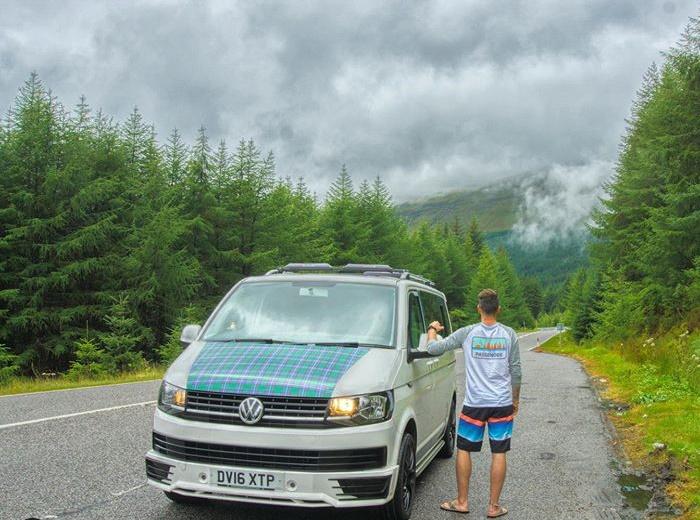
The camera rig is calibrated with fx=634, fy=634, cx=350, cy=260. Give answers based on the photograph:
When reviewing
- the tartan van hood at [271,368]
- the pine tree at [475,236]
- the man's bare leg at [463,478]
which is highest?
the pine tree at [475,236]

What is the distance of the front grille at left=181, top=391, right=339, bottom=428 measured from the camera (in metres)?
4.52

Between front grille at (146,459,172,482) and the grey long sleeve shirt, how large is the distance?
236 centimetres

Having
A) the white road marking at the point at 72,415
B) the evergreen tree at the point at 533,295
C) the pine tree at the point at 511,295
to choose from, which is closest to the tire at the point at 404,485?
the white road marking at the point at 72,415

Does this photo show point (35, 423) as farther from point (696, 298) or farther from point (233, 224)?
point (233, 224)

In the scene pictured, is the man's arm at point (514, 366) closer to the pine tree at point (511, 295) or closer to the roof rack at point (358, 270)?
the roof rack at point (358, 270)

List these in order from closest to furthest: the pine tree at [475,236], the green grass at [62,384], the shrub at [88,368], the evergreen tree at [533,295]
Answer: the green grass at [62,384]
the shrub at [88,368]
the pine tree at [475,236]
the evergreen tree at [533,295]

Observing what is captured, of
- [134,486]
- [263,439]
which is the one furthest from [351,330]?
[134,486]

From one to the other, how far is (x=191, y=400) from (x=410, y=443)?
72.0 inches

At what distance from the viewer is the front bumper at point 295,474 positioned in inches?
173

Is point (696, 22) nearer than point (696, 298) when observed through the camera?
No

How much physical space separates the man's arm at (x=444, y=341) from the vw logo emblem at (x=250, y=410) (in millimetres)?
1717

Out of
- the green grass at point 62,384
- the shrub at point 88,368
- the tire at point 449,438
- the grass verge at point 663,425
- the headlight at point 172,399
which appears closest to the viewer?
the headlight at point 172,399

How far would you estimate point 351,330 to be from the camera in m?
5.64

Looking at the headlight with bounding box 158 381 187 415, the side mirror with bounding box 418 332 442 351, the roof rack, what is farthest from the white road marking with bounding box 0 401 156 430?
the side mirror with bounding box 418 332 442 351
